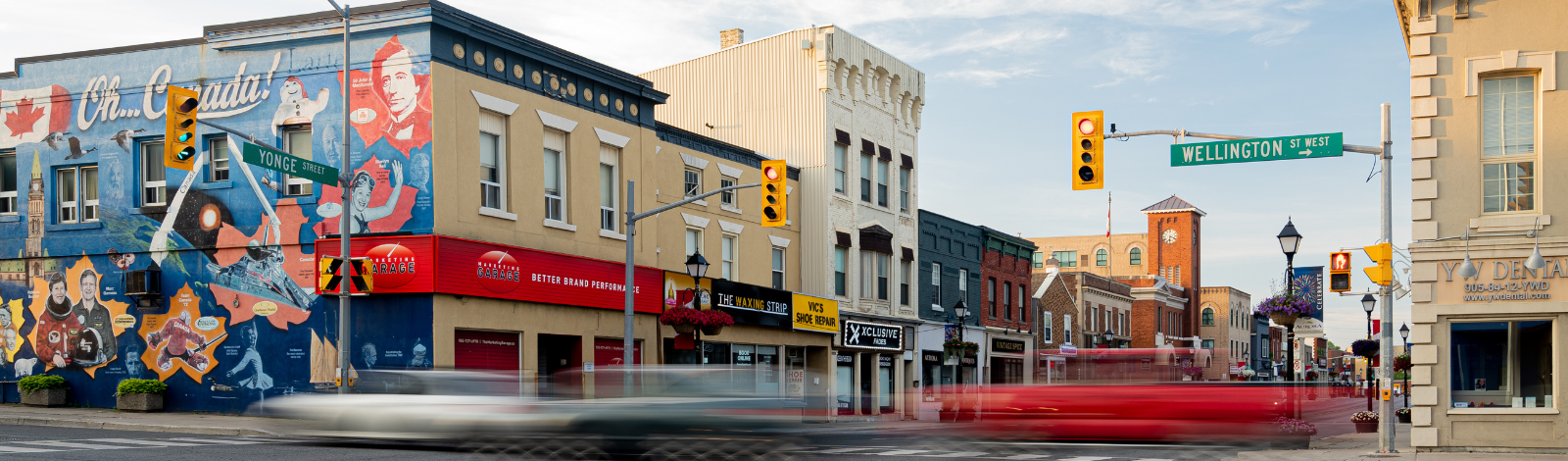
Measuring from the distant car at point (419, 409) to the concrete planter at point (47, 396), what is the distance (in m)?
14.2

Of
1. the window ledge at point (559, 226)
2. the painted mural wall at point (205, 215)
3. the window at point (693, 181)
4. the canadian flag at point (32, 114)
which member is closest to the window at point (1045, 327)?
the window at point (693, 181)

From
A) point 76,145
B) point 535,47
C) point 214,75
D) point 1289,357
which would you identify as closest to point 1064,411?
point 1289,357

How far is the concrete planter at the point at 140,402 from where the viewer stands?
84.4 feet

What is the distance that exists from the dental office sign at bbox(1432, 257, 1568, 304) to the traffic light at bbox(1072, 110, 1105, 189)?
635cm

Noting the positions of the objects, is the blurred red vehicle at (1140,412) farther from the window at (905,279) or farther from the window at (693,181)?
the window at (905,279)

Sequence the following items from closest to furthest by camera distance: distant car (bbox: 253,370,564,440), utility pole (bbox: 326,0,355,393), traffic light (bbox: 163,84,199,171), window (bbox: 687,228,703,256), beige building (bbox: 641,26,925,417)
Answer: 1. distant car (bbox: 253,370,564,440)
2. traffic light (bbox: 163,84,199,171)
3. utility pole (bbox: 326,0,355,393)
4. window (bbox: 687,228,703,256)
5. beige building (bbox: 641,26,925,417)

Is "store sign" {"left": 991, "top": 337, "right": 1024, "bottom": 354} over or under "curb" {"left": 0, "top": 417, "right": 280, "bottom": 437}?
under

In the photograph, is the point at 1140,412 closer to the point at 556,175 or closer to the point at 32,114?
the point at 556,175

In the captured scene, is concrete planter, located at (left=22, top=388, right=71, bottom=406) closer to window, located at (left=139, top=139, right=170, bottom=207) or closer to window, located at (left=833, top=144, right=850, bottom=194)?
Result: window, located at (left=139, top=139, right=170, bottom=207)

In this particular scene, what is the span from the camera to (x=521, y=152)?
27562 millimetres

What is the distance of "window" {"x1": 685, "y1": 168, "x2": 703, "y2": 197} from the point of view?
3466 centimetres

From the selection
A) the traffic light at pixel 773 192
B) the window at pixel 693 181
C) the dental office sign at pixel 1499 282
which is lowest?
the dental office sign at pixel 1499 282

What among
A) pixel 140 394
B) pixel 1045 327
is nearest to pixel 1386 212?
pixel 140 394

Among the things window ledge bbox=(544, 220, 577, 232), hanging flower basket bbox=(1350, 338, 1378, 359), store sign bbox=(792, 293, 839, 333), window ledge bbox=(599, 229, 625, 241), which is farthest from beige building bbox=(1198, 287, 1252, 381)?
window ledge bbox=(544, 220, 577, 232)
